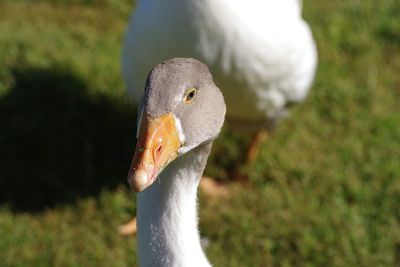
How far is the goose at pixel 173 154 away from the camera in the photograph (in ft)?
6.89

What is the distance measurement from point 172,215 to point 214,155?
2355 mm

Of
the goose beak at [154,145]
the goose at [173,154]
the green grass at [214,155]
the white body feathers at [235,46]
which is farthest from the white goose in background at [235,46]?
the goose beak at [154,145]

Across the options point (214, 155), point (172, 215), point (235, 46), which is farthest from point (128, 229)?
point (172, 215)

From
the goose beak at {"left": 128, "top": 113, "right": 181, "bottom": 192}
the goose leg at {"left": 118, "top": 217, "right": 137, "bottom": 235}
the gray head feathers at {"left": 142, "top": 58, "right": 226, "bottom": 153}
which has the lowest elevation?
the goose beak at {"left": 128, "top": 113, "right": 181, "bottom": 192}

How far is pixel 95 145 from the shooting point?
4.67 meters

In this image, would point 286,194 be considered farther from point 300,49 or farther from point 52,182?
point 52,182

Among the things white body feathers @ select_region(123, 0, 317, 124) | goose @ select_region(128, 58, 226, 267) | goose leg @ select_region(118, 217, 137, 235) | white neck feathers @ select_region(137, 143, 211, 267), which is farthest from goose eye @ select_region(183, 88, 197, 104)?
goose leg @ select_region(118, 217, 137, 235)

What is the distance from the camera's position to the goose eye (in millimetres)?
2207

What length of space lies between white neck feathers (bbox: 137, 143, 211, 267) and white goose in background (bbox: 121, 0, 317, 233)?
128 cm

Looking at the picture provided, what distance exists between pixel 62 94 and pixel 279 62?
5.50ft

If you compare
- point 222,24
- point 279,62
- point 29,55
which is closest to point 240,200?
point 279,62

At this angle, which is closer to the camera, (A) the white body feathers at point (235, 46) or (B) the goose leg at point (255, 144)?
(A) the white body feathers at point (235, 46)

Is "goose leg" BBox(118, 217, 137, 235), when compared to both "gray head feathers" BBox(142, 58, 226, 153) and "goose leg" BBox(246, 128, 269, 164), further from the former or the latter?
"gray head feathers" BBox(142, 58, 226, 153)

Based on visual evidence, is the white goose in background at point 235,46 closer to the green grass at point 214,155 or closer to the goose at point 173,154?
the green grass at point 214,155
